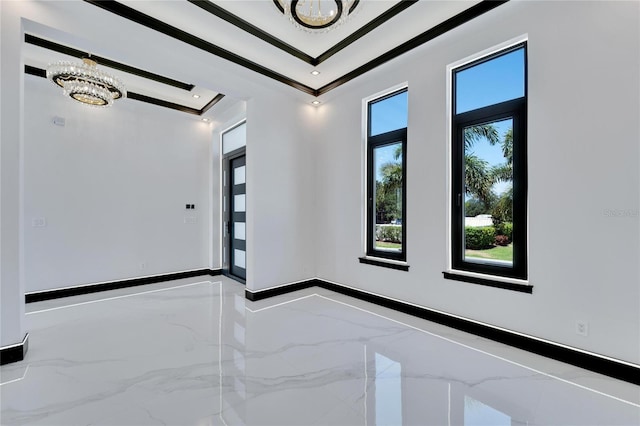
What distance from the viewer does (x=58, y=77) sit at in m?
3.20

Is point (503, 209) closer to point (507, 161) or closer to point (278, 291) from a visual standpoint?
point (507, 161)

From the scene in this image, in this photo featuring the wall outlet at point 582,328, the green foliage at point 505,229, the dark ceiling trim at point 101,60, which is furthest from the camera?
the dark ceiling trim at point 101,60

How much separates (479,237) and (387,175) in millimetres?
1496

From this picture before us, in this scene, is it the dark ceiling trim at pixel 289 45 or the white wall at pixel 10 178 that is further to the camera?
the dark ceiling trim at pixel 289 45

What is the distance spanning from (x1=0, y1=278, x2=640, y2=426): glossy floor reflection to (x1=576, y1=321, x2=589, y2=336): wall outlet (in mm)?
301

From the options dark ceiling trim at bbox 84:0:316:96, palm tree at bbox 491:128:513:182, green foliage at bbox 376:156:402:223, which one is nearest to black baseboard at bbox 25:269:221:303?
green foliage at bbox 376:156:402:223

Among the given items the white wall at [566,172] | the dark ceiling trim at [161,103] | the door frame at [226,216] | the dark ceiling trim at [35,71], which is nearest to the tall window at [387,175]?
the white wall at [566,172]

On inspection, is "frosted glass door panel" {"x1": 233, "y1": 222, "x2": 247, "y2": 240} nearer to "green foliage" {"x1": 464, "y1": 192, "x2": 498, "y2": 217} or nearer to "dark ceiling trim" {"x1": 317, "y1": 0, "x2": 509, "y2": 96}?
"dark ceiling trim" {"x1": 317, "y1": 0, "x2": 509, "y2": 96}

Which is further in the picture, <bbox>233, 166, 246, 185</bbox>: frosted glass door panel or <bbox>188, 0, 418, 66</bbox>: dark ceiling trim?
<bbox>233, 166, 246, 185</bbox>: frosted glass door panel

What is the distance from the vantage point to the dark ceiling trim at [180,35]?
2561 mm

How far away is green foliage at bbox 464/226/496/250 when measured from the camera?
9.79 ft

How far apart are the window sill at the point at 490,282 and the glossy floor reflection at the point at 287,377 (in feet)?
1.87

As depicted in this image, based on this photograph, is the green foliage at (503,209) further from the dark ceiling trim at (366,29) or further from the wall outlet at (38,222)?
the wall outlet at (38,222)

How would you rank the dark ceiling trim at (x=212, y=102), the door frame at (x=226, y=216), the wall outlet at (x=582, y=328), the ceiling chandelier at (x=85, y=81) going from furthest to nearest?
the door frame at (x=226, y=216) → the dark ceiling trim at (x=212, y=102) → the ceiling chandelier at (x=85, y=81) → the wall outlet at (x=582, y=328)
